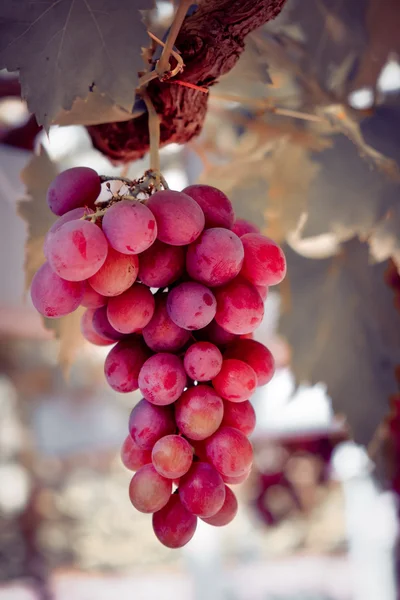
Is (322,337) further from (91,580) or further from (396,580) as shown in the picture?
(91,580)

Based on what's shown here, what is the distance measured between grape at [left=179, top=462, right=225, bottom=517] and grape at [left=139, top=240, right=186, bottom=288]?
0.11 meters

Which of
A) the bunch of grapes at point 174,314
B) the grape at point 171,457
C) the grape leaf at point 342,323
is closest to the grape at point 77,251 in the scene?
the bunch of grapes at point 174,314

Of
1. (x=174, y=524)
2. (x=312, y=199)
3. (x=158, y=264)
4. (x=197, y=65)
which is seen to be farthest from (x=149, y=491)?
(x=312, y=199)

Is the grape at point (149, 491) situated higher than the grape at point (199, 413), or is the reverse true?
the grape at point (199, 413)

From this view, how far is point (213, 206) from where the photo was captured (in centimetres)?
32

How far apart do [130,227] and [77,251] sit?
0.10 ft

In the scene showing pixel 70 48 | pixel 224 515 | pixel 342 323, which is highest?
pixel 70 48

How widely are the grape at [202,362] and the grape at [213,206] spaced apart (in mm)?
75

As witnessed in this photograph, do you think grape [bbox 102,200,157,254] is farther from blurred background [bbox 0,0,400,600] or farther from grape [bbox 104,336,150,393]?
blurred background [bbox 0,0,400,600]

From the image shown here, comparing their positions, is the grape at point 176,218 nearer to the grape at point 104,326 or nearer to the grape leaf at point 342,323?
the grape at point 104,326

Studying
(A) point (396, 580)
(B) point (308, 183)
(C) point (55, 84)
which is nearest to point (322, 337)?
(B) point (308, 183)

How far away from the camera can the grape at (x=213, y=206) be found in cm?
32

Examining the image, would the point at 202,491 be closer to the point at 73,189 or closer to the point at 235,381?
the point at 235,381

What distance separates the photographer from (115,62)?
33 cm
